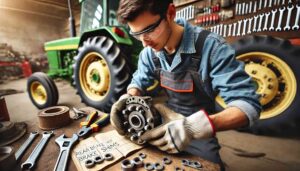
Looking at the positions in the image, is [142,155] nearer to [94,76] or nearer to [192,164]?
[192,164]

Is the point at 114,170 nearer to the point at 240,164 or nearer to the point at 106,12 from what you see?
the point at 240,164

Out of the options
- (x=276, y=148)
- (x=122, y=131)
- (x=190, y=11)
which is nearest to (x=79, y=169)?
(x=122, y=131)

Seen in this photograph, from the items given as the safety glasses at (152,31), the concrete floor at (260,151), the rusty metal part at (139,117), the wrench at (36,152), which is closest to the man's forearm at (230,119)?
the rusty metal part at (139,117)

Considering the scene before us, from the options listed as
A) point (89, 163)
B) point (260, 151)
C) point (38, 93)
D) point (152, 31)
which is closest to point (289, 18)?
point (260, 151)

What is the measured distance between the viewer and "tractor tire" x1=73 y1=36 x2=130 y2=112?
1965 mm

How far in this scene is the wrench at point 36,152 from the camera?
0.66 m

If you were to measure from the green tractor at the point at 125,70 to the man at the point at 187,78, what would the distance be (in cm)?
87

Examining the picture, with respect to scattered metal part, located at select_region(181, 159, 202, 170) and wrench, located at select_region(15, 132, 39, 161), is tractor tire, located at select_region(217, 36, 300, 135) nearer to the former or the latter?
scattered metal part, located at select_region(181, 159, 202, 170)

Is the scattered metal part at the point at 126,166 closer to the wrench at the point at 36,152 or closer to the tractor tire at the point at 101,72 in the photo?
the wrench at the point at 36,152

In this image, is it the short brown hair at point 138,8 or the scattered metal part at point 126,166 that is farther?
the short brown hair at point 138,8

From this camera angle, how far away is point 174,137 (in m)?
0.69

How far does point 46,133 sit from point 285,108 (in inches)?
90.3

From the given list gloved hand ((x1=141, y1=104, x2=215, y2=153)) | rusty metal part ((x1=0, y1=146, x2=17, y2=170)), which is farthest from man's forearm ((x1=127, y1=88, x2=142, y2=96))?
Result: rusty metal part ((x1=0, y1=146, x2=17, y2=170))

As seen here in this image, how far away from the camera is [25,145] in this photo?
80 cm
